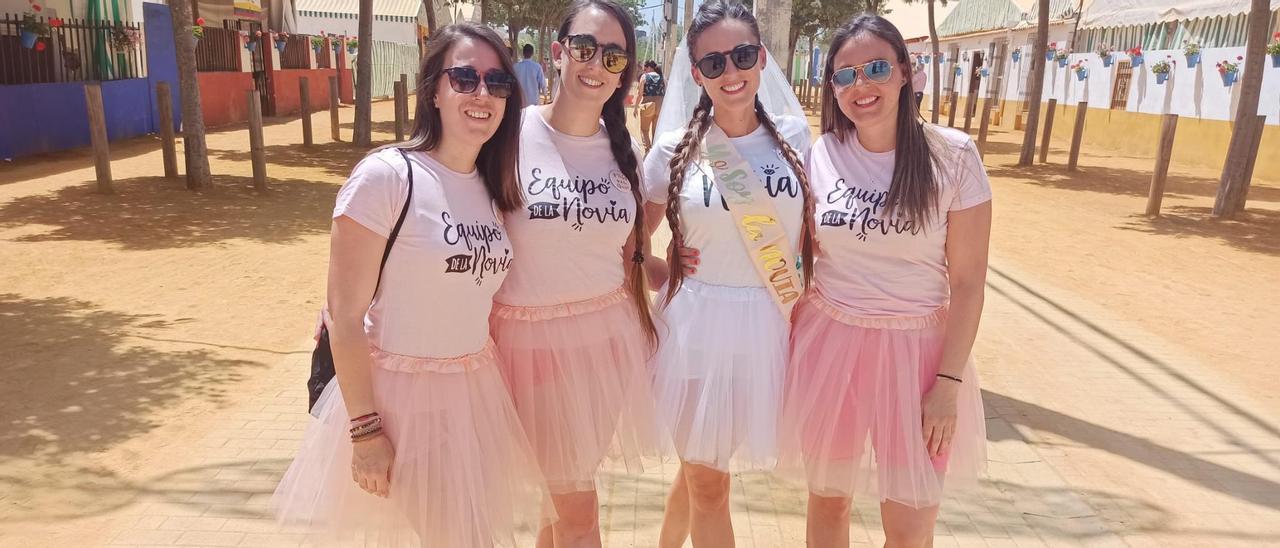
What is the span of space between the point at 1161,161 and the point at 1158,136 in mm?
6965

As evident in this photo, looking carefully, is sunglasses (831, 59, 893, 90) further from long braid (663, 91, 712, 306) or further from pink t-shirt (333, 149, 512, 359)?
pink t-shirt (333, 149, 512, 359)

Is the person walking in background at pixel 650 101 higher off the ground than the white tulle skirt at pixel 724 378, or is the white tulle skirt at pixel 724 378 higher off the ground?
the person walking in background at pixel 650 101

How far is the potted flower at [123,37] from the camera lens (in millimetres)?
18031

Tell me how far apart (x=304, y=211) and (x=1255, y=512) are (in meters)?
10.2

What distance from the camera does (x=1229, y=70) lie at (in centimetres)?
1758

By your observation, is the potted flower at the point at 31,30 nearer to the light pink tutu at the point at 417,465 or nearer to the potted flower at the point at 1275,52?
the light pink tutu at the point at 417,465

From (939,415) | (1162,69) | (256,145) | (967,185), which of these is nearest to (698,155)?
(967,185)

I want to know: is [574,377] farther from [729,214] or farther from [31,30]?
[31,30]

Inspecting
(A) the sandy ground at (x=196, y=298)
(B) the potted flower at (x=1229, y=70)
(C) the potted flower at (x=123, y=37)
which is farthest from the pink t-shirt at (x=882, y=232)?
(C) the potted flower at (x=123, y=37)

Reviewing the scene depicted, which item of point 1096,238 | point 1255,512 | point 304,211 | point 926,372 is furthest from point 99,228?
point 1096,238

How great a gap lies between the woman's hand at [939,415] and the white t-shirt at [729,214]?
59 cm

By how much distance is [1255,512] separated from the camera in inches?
157

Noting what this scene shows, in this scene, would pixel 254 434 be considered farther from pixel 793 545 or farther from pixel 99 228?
pixel 99 228

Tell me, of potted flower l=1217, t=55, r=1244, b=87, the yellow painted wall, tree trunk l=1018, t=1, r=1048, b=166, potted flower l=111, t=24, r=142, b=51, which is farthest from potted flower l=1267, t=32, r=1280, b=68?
potted flower l=111, t=24, r=142, b=51
